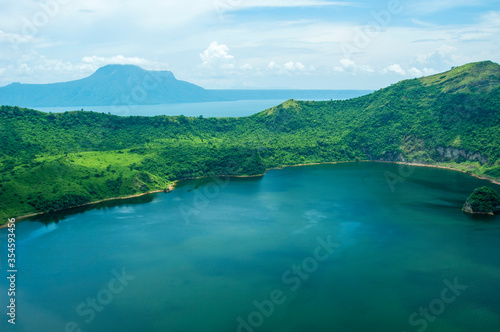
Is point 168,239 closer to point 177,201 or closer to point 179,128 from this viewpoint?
point 177,201

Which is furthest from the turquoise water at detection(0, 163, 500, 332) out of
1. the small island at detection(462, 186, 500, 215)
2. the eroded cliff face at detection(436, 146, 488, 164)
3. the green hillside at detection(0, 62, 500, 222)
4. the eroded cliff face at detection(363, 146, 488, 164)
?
the eroded cliff face at detection(363, 146, 488, 164)

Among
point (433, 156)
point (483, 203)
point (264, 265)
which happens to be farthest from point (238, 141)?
point (264, 265)

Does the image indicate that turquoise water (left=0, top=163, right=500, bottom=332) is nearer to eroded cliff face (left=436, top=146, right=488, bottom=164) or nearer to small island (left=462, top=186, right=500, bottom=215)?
small island (left=462, top=186, right=500, bottom=215)

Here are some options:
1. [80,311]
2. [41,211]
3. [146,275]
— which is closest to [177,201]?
[41,211]

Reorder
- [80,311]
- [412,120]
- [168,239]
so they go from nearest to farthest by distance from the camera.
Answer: [80,311], [168,239], [412,120]

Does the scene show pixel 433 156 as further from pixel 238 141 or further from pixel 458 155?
pixel 238 141

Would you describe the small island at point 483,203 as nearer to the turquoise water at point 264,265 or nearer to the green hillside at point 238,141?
the turquoise water at point 264,265
